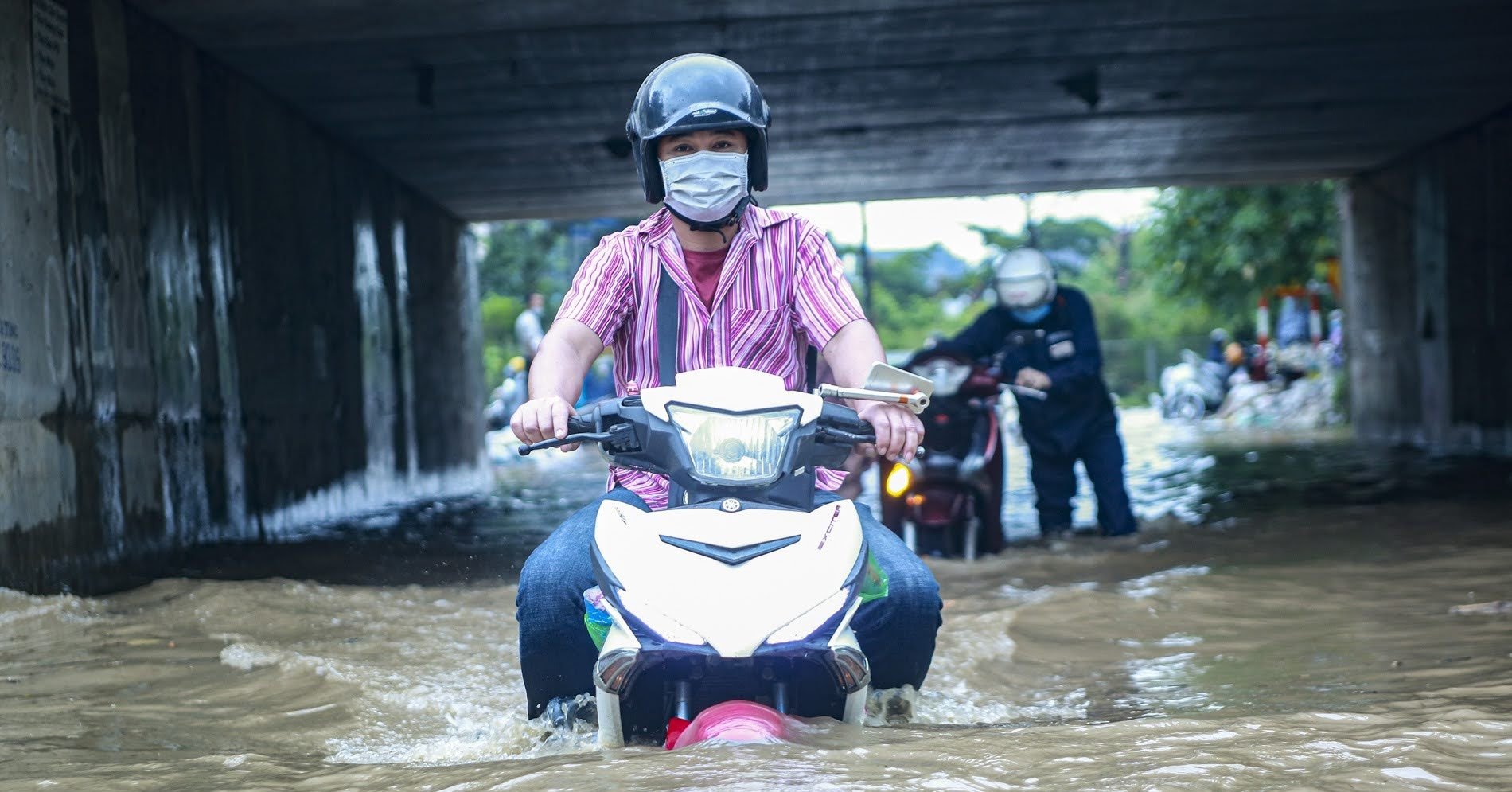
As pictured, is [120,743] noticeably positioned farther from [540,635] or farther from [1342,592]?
[1342,592]

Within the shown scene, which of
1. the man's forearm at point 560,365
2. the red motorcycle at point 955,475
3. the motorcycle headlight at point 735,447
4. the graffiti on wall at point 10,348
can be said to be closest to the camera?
the motorcycle headlight at point 735,447

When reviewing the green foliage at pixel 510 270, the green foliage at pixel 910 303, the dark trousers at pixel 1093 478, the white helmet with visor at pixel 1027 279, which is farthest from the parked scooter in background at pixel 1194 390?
the white helmet with visor at pixel 1027 279

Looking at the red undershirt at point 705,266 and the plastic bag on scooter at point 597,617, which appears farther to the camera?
the red undershirt at point 705,266

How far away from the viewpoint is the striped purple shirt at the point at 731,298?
3.57 m

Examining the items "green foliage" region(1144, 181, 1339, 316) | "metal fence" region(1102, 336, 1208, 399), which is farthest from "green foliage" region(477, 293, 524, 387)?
"metal fence" region(1102, 336, 1208, 399)

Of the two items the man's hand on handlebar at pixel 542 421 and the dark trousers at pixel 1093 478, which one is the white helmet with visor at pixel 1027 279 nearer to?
the dark trousers at pixel 1093 478

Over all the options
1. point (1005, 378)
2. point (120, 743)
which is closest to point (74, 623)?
point (120, 743)

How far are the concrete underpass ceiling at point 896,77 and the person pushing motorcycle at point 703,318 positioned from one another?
6396 millimetres

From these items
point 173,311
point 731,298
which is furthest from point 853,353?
point 173,311

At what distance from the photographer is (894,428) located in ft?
10.1

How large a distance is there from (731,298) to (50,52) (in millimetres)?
5408

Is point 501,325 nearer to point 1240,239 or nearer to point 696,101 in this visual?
point 1240,239

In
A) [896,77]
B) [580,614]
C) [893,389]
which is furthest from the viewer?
[896,77]

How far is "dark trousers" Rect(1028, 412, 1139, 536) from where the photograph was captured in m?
8.74
